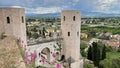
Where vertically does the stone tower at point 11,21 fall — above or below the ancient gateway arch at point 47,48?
above

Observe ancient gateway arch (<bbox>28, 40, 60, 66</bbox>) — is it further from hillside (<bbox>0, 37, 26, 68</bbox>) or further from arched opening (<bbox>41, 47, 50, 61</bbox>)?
hillside (<bbox>0, 37, 26, 68</bbox>)

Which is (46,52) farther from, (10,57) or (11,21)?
(10,57)

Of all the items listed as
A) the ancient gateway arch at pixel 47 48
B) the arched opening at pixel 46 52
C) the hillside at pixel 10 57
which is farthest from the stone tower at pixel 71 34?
the hillside at pixel 10 57

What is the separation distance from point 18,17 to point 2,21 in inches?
40.5

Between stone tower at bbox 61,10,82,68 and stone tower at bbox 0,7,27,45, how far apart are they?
630 cm

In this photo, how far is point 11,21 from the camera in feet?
37.2

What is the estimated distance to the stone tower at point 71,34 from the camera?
17047 millimetres

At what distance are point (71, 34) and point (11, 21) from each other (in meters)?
7.41

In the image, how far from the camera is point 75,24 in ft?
56.1

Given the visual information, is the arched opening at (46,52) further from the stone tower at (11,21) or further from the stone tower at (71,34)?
the stone tower at (11,21)

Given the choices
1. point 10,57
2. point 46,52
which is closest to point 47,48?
point 46,52

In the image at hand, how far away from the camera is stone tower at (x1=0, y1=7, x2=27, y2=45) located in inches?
438

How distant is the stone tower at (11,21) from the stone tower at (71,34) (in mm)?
6305

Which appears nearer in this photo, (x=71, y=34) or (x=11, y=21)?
(x=11, y=21)
